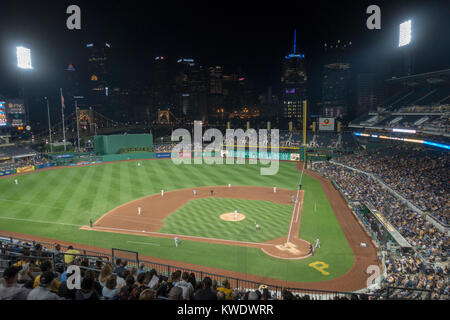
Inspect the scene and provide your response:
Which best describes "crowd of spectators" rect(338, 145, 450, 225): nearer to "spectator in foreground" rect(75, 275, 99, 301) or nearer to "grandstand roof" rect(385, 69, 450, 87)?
"grandstand roof" rect(385, 69, 450, 87)

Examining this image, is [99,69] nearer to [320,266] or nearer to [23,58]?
[23,58]

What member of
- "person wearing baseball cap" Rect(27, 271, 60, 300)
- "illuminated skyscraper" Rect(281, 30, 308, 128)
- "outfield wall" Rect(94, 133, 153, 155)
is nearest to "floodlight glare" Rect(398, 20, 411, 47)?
"outfield wall" Rect(94, 133, 153, 155)

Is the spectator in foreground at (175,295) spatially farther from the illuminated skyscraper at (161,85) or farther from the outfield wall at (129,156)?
the illuminated skyscraper at (161,85)

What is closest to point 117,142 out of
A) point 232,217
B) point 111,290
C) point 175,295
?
point 232,217

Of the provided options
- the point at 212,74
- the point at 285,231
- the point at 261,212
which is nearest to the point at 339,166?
the point at 261,212

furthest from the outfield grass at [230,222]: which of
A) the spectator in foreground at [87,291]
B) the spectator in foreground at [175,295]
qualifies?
the spectator in foreground at [87,291]
